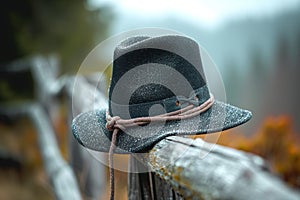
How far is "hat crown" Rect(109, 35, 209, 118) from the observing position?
965mm

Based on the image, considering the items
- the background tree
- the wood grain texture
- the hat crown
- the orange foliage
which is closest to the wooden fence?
the wood grain texture

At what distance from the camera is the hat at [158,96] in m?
0.92

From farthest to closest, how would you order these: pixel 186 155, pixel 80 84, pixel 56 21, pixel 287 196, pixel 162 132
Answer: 1. pixel 56 21
2. pixel 80 84
3. pixel 162 132
4. pixel 186 155
5. pixel 287 196

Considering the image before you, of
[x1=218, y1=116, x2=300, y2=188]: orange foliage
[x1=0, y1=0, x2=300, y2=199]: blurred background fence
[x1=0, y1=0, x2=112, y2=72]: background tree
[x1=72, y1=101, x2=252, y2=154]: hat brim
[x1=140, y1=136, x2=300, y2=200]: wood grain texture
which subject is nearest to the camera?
[x1=140, y1=136, x2=300, y2=200]: wood grain texture

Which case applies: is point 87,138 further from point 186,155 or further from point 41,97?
point 41,97

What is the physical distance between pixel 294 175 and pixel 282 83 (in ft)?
25.5

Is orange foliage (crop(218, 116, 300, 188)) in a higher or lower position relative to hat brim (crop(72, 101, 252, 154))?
lower

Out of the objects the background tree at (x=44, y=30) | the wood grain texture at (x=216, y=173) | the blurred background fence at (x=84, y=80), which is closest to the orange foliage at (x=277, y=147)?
the blurred background fence at (x=84, y=80)

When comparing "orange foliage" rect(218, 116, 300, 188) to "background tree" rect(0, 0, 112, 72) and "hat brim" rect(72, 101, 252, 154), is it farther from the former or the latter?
"background tree" rect(0, 0, 112, 72)

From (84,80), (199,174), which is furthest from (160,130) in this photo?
(84,80)

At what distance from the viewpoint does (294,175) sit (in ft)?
10.7

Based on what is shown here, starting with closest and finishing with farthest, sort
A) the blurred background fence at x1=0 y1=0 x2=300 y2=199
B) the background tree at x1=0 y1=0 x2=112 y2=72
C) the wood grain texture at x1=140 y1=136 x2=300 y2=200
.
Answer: the wood grain texture at x1=140 y1=136 x2=300 y2=200 → the blurred background fence at x1=0 y1=0 x2=300 y2=199 → the background tree at x1=0 y1=0 x2=112 y2=72

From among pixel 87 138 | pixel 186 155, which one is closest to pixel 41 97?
pixel 87 138

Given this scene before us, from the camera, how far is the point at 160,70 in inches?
38.1
